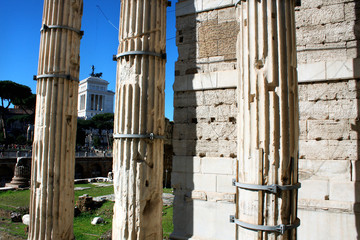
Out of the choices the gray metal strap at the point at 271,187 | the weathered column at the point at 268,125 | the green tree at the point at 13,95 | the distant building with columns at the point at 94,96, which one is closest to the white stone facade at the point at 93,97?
the distant building with columns at the point at 94,96

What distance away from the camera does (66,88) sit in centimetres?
513

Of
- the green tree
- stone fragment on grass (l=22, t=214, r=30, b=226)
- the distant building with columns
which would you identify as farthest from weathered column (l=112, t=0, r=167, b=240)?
the distant building with columns

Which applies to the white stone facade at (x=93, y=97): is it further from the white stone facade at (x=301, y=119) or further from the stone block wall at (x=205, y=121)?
the white stone facade at (x=301, y=119)

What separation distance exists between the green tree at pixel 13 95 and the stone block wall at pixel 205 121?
111 feet

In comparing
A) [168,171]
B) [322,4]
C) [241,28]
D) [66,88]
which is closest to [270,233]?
[241,28]

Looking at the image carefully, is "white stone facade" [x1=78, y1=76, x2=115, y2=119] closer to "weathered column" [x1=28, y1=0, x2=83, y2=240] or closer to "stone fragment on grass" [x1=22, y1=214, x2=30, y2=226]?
"stone fragment on grass" [x1=22, y1=214, x2=30, y2=226]

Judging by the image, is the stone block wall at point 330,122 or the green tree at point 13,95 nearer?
the stone block wall at point 330,122

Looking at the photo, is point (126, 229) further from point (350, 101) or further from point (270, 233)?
point (350, 101)

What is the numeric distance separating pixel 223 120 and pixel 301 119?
3.55ft

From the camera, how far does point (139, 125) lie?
11.8 ft

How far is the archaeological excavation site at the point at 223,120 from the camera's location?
2301 mm

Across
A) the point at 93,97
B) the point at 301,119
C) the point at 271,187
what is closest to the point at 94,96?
the point at 93,97

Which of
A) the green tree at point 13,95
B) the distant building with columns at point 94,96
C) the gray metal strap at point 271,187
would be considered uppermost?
the distant building with columns at point 94,96

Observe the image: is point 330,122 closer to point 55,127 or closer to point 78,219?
point 55,127
